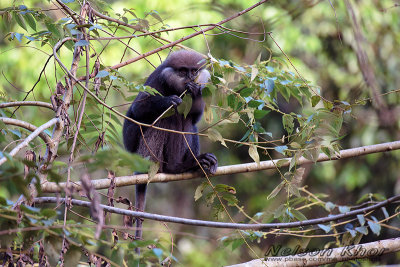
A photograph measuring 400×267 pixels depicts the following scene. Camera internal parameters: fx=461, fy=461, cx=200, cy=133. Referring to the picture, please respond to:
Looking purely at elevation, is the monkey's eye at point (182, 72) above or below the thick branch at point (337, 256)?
above

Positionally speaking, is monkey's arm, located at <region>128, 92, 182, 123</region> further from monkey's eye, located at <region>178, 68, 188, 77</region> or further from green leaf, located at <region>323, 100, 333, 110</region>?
green leaf, located at <region>323, 100, 333, 110</region>

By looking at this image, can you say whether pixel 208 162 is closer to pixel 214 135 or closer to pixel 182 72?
pixel 182 72

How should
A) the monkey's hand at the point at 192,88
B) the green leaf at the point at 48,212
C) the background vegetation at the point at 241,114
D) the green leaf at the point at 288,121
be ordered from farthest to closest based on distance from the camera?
the monkey's hand at the point at 192,88
the green leaf at the point at 288,121
the background vegetation at the point at 241,114
the green leaf at the point at 48,212

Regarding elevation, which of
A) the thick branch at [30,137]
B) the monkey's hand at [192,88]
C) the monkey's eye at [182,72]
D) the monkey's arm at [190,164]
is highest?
the monkey's eye at [182,72]

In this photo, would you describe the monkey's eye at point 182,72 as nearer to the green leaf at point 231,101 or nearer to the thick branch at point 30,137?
the green leaf at point 231,101

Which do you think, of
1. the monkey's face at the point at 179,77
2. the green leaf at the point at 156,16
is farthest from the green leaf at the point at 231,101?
the monkey's face at the point at 179,77

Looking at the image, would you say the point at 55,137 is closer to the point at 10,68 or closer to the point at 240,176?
the point at 10,68

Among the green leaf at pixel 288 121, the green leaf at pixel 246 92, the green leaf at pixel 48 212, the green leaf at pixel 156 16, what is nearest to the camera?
the green leaf at pixel 48 212

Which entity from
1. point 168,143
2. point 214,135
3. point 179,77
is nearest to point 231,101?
point 214,135

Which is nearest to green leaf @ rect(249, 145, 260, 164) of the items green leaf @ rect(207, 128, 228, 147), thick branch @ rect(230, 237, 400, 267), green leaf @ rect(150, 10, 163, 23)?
green leaf @ rect(207, 128, 228, 147)

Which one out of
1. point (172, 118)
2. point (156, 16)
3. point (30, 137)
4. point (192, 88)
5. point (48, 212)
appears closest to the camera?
point (48, 212)

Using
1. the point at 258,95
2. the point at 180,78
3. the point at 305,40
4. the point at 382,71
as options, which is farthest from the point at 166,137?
the point at 305,40

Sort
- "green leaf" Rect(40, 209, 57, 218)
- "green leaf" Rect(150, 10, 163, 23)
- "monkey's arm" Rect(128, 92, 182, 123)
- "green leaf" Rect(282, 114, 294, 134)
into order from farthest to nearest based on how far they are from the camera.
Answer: "monkey's arm" Rect(128, 92, 182, 123)
"green leaf" Rect(150, 10, 163, 23)
"green leaf" Rect(282, 114, 294, 134)
"green leaf" Rect(40, 209, 57, 218)

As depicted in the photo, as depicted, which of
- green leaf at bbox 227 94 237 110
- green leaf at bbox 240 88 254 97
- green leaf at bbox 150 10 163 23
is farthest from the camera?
green leaf at bbox 150 10 163 23
